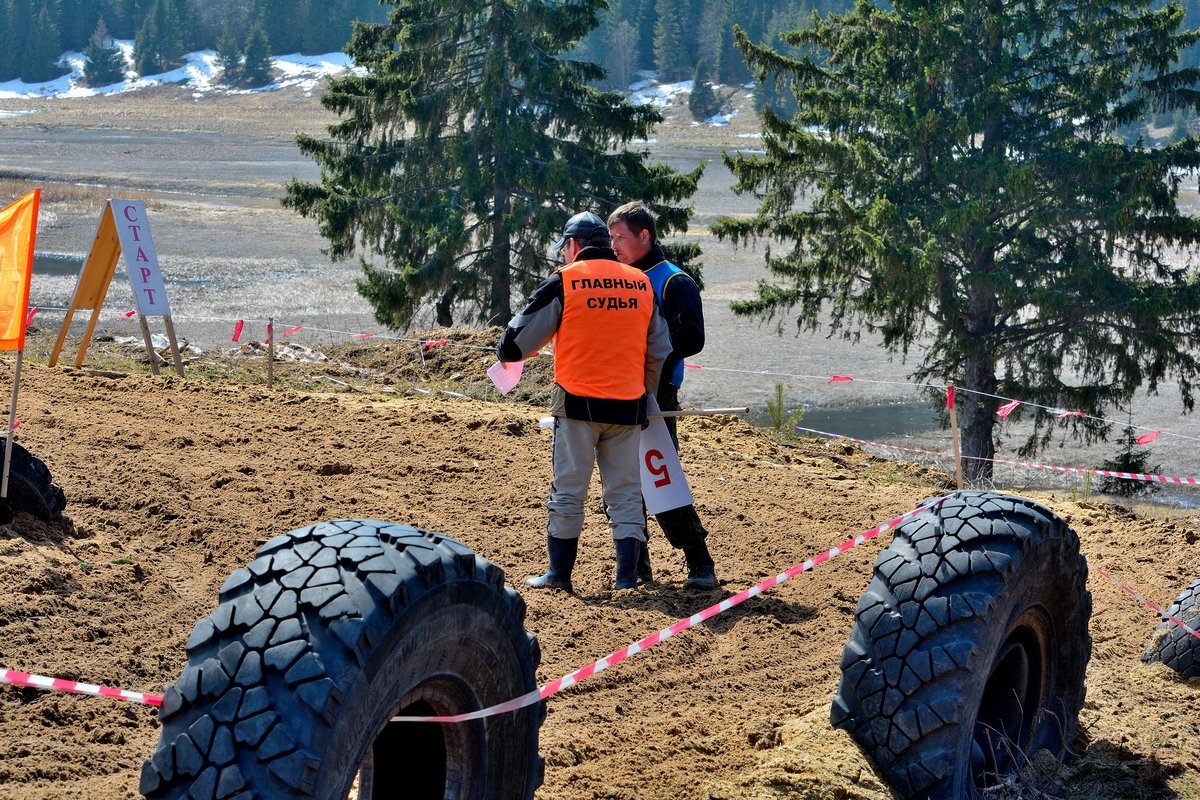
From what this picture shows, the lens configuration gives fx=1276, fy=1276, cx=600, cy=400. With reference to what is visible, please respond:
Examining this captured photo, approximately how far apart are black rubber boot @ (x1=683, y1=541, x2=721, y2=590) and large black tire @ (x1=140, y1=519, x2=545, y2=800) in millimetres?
3314

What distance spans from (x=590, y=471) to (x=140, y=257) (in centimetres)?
800

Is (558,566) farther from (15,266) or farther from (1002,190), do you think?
(1002,190)

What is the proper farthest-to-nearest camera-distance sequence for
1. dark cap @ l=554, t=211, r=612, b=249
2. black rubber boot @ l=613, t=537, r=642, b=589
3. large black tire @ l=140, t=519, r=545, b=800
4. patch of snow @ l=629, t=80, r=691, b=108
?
patch of snow @ l=629, t=80, r=691, b=108, black rubber boot @ l=613, t=537, r=642, b=589, dark cap @ l=554, t=211, r=612, b=249, large black tire @ l=140, t=519, r=545, b=800

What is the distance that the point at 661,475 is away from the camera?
7.12m

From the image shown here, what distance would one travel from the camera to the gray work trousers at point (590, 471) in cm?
680

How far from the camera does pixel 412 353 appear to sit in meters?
18.1

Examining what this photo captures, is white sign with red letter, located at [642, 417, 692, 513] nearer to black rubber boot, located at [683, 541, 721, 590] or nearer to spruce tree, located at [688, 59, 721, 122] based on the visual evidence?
black rubber boot, located at [683, 541, 721, 590]

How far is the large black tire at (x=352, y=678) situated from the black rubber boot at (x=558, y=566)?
2938 millimetres

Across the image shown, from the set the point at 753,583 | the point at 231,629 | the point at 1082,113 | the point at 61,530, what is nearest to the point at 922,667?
the point at 231,629

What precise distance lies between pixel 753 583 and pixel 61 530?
154 inches

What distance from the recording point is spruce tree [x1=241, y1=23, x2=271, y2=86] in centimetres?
10206

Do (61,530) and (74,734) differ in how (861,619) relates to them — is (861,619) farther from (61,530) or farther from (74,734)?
(61,530)

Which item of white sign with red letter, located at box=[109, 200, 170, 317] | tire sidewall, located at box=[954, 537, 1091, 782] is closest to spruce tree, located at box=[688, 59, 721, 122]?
white sign with red letter, located at box=[109, 200, 170, 317]

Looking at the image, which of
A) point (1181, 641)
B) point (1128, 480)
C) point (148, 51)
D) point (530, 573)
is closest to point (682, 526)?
point (530, 573)
